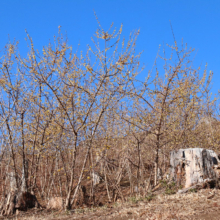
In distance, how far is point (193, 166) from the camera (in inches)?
241

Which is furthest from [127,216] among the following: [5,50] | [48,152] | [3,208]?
[5,50]

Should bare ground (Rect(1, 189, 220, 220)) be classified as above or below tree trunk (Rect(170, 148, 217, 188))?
below

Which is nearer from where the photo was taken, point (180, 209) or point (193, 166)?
point (180, 209)

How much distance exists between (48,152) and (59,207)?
173cm

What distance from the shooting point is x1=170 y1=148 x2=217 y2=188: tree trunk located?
5969mm

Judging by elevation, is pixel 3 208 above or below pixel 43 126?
below

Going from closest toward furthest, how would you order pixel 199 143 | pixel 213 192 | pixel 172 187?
pixel 213 192
pixel 172 187
pixel 199 143

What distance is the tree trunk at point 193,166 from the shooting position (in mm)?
5969

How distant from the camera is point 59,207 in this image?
7.69m

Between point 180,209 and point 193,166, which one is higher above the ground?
point 193,166

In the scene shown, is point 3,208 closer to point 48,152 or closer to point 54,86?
point 48,152

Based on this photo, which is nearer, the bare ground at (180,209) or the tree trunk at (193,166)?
the bare ground at (180,209)

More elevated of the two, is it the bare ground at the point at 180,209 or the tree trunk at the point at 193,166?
the tree trunk at the point at 193,166

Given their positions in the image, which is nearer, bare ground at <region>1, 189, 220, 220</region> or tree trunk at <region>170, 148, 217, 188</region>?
bare ground at <region>1, 189, 220, 220</region>
